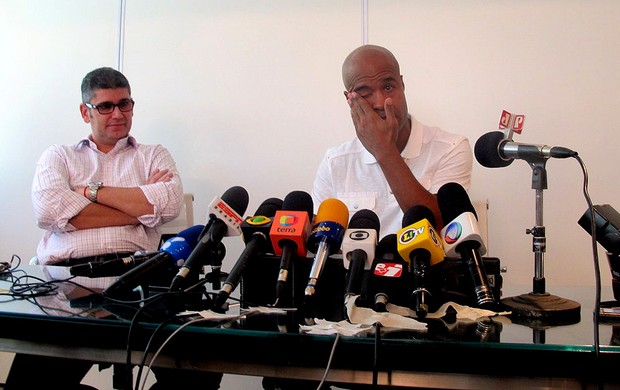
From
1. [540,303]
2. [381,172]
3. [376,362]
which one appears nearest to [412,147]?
[381,172]

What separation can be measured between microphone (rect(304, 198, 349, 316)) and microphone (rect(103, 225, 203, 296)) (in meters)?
0.26

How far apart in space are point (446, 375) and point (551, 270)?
197 cm

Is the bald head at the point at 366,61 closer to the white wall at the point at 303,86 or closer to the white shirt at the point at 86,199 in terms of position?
the white wall at the point at 303,86

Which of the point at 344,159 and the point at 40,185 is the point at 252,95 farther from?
the point at 40,185

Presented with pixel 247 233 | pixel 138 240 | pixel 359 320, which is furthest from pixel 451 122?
pixel 359 320

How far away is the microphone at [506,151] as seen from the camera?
1.11 m

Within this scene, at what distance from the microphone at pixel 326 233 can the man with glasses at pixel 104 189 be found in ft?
4.37

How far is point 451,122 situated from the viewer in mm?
2619

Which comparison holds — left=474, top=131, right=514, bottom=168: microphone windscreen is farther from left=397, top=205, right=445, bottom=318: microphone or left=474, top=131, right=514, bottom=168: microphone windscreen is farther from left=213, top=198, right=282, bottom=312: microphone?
left=213, top=198, right=282, bottom=312: microphone

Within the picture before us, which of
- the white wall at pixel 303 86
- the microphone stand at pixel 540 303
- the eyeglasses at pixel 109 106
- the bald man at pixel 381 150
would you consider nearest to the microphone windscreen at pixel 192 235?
the microphone stand at pixel 540 303

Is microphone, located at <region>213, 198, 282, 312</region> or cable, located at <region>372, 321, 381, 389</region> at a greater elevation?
microphone, located at <region>213, 198, 282, 312</region>

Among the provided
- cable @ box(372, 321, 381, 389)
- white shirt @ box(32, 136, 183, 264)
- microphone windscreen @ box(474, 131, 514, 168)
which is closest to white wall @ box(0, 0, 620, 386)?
white shirt @ box(32, 136, 183, 264)

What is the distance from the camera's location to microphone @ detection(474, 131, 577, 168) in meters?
1.11

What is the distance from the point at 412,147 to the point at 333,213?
1.13 meters
